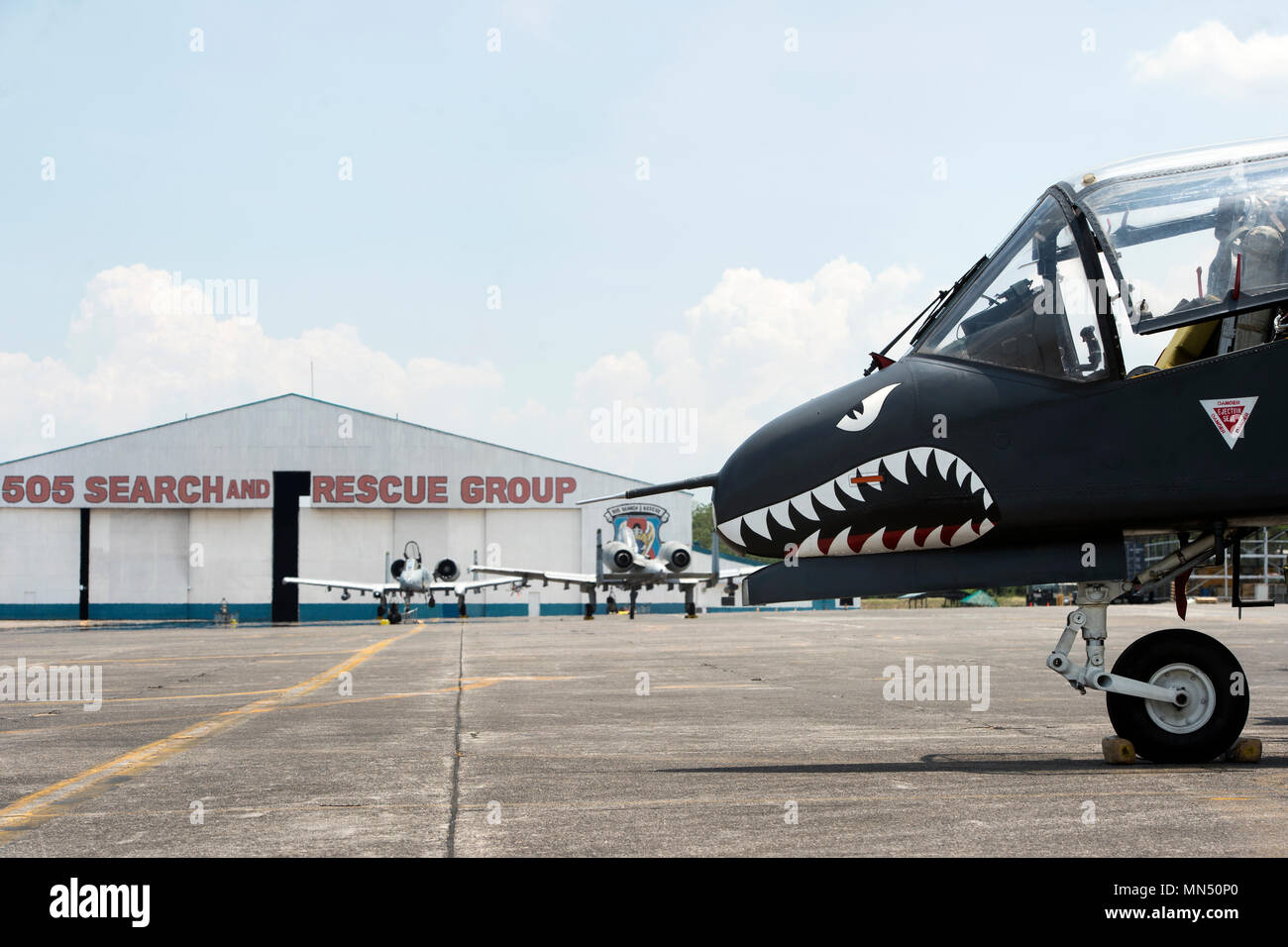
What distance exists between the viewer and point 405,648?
2680 centimetres

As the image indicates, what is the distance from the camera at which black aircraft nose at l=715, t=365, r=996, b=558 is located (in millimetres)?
7426

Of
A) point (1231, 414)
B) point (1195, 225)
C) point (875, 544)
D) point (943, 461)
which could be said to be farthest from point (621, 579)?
point (1231, 414)

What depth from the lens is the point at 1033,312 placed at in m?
7.47

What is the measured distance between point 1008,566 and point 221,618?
6456 centimetres

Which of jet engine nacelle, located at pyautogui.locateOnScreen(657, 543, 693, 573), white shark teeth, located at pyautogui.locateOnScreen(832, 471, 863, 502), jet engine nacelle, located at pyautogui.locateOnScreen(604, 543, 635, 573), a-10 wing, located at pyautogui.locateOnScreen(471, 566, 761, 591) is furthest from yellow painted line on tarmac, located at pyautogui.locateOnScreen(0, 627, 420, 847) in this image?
jet engine nacelle, located at pyautogui.locateOnScreen(657, 543, 693, 573)

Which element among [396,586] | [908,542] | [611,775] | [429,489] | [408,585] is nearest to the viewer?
[611,775]

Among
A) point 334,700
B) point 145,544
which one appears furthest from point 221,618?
point 334,700

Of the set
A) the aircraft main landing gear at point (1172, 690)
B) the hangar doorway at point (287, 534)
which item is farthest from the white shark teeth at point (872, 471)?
the hangar doorway at point (287, 534)

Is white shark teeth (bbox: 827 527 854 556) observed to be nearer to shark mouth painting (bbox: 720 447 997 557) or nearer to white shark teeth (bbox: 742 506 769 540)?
shark mouth painting (bbox: 720 447 997 557)

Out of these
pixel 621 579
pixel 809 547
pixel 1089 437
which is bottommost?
pixel 621 579

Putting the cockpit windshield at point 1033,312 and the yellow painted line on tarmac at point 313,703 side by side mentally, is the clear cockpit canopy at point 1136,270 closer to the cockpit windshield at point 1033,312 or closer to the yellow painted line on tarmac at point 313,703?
the cockpit windshield at point 1033,312

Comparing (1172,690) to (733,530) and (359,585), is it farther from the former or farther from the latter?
(359,585)

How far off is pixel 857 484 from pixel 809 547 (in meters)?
0.51

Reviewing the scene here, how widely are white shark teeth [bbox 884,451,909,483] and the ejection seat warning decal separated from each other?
5.90ft
